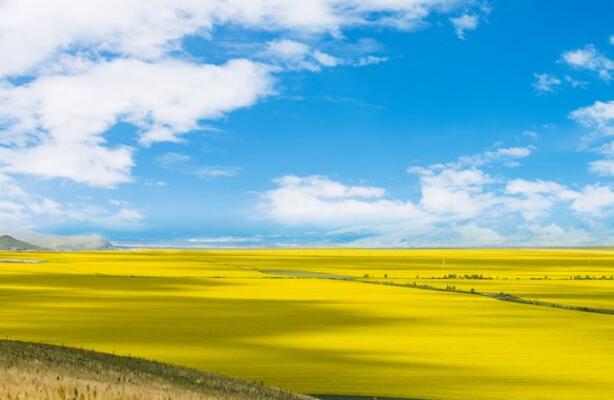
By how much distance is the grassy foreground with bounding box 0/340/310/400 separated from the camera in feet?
48.0

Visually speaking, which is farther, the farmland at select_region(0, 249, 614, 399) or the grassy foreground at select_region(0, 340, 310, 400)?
the farmland at select_region(0, 249, 614, 399)

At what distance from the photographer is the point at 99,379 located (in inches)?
652

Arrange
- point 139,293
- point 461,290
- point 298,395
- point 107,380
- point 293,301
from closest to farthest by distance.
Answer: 1. point 107,380
2. point 298,395
3. point 293,301
4. point 139,293
5. point 461,290

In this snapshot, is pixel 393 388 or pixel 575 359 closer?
pixel 393 388

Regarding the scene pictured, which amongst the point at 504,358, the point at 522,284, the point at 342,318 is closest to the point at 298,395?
the point at 504,358

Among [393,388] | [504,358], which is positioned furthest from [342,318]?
[393,388]

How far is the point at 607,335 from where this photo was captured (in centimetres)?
3253

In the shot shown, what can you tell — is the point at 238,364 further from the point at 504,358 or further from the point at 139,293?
the point at 139,293

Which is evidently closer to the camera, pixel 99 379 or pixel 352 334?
pixel 99 379

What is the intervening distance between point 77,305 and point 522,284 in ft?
117

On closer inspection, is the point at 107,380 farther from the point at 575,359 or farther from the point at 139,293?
the point at 139,293

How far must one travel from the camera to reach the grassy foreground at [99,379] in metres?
14.6

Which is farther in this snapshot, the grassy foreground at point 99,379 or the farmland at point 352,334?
the farmland at point 352,334

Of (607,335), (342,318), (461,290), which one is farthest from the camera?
(461,290)
